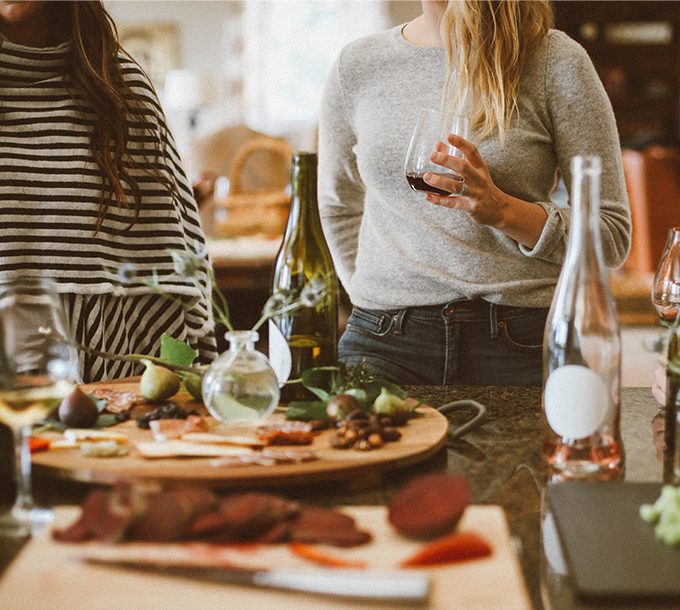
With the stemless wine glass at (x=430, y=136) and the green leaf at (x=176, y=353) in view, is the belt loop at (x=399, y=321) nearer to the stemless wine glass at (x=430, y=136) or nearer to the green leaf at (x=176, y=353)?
the stemless wine glass at (x=430, y=136)

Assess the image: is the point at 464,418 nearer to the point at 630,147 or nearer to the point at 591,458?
the point at 591,458

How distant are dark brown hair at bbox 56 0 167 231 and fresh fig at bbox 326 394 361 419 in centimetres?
65

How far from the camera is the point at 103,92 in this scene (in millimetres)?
1308

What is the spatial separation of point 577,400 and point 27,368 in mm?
475

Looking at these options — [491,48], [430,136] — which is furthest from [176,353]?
[491,48]

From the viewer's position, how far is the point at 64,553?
0.56 m

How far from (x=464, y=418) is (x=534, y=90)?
595 millimetres

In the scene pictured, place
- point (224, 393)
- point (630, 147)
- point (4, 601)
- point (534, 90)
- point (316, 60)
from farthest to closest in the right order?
1. point (316, 60)
2. point (630, 147)
3. point (534, 90)
4. point (224, 393)
5. point (4, 601)

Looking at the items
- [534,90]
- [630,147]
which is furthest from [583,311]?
[630,147]

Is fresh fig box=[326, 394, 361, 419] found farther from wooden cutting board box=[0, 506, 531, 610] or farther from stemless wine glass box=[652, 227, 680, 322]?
stemless wine glass box=[652, 227, 680, 322]

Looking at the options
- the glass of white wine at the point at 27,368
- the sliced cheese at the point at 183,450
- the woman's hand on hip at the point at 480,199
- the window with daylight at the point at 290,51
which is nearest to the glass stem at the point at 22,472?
the glass of white wine at the point at 27,368

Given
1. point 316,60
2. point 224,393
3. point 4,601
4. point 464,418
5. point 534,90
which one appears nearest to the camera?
point 4,601

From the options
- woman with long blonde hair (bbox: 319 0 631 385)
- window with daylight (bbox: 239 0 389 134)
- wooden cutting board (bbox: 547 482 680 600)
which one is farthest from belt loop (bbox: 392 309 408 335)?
window with daylight (bbox: 239 0 389 134)

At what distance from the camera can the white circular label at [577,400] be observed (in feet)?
2.29
